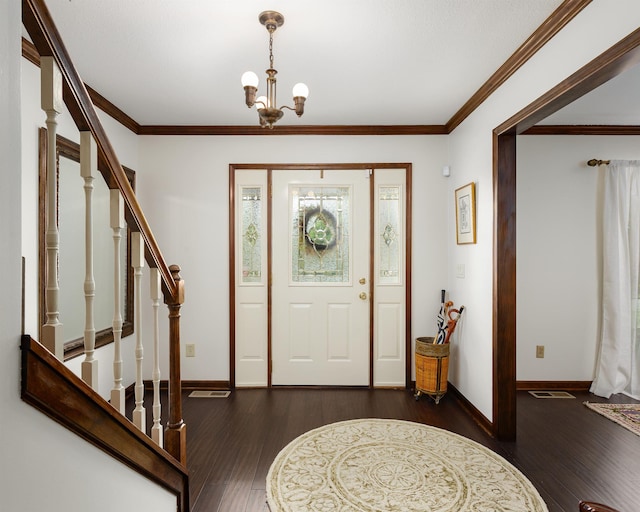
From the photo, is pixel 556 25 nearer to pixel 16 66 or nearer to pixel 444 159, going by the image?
pixel 444 159

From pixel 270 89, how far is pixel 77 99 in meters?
1.29

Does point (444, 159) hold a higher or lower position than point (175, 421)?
higher

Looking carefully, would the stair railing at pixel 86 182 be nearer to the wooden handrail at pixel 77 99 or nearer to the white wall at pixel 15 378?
the wooden handrail at pixel 77 99

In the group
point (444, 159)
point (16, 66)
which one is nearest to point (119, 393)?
point (16, 66)

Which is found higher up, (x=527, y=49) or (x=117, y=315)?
(x=527, y=49)

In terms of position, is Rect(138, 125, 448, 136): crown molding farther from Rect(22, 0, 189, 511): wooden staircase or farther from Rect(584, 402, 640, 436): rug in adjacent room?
Rect(584, 402, 640, 436): rug in adjacent room

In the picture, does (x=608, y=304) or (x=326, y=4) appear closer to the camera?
(x=326, y=4)

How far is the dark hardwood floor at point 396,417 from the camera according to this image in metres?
2.03

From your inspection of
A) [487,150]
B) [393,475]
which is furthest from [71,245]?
[487,150]

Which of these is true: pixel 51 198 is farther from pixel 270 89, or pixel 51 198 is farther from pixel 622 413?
pixel 622 413

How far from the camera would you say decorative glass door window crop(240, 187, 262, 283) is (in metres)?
3.66

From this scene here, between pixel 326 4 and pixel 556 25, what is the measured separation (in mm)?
1195

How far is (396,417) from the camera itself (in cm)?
297

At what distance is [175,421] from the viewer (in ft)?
5.74
